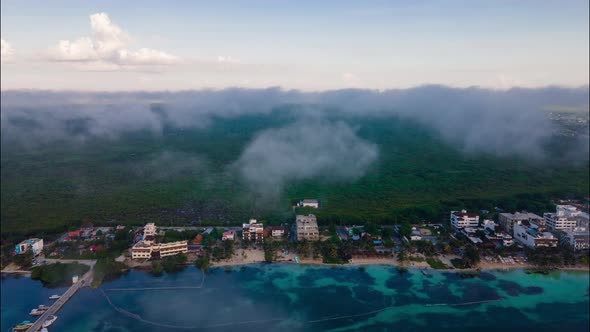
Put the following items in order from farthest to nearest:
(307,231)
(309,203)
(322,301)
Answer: (309,203) → (307,231) → (322,301)

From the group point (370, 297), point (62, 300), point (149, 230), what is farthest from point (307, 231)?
point (62, 300)

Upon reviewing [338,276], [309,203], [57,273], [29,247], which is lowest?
[338,276]

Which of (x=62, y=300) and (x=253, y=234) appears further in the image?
(x=253, y=234)

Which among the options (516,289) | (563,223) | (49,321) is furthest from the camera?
(563,223)

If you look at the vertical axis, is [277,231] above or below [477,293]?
above

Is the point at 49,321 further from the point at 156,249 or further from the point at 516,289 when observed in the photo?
the point at 516,289

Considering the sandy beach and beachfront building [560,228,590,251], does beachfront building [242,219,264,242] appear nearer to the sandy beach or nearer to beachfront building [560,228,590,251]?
the sandy beach

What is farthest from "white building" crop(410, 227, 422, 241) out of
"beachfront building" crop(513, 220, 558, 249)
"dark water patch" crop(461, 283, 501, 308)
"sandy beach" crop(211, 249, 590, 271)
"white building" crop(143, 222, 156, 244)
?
"white building" crop(143, 222, 156, 244)

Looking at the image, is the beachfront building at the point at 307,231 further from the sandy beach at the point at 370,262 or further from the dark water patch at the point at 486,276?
the dark water patch at the point at 486,276
